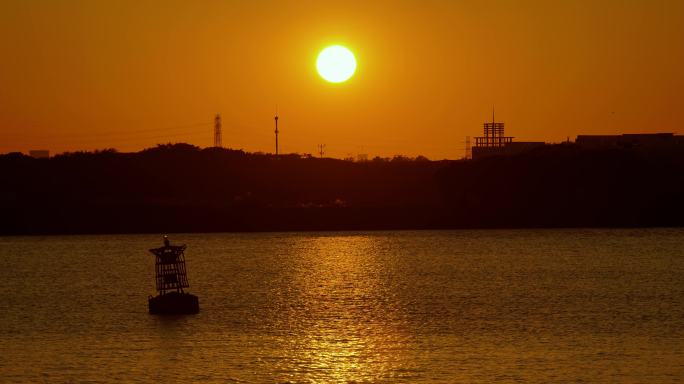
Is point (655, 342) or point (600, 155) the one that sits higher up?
point (600, 155)

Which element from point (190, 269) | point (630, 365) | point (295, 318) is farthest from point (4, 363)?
point (190, 269)

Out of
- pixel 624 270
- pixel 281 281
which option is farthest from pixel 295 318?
pixel 624 270

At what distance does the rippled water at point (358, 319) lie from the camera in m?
55.5

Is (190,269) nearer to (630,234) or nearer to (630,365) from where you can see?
(630,365)

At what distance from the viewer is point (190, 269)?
12425 cm

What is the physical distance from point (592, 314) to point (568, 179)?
123 metres

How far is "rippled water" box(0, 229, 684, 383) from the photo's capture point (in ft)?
182

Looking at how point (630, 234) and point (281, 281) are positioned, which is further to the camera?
point (630, 234)

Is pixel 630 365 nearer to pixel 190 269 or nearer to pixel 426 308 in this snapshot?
pixel 426 308

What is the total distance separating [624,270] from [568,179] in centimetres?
8224

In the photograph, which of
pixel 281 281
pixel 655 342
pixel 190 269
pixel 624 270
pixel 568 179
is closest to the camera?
pixel 655 342

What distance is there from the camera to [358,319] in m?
75.4

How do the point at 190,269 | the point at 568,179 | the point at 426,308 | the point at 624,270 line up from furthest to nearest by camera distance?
the point at 568,179 → the point at 190,269 → the point at 624,270 → the point at 426,308

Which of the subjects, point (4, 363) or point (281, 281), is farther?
point (281, 281)
